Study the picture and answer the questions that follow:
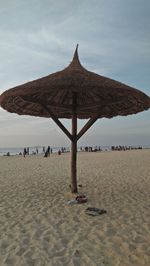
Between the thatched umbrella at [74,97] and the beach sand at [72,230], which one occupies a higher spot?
the thatched umbrella at [74,97]

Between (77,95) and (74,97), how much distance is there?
3.17 ft

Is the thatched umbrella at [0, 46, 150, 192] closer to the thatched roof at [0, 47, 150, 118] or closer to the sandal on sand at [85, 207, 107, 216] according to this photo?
the thatched roof at [0, 47, 150, 118]

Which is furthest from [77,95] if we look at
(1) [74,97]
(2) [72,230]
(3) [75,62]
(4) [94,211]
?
(2) [72,230]

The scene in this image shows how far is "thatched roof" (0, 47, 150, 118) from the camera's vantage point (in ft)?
24.5

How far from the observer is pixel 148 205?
7707 mm

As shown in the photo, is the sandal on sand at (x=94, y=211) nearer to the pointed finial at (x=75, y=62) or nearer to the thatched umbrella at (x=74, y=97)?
the thatched umbrella at (x=74, y=97)

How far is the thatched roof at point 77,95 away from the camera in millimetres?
7477

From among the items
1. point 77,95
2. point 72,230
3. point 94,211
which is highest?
point 77,95

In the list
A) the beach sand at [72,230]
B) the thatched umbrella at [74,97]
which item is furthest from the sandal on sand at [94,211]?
the thatched umbrella at [74,97]

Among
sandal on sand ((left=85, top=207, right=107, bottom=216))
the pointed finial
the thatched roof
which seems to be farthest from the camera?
the pointed finial

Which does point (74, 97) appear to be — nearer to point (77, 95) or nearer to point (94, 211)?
point (77, 95)

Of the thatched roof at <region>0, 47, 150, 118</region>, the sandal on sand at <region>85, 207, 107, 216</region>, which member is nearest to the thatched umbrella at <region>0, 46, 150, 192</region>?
the thatched roof at <region>0, 47, 150, 118</region>

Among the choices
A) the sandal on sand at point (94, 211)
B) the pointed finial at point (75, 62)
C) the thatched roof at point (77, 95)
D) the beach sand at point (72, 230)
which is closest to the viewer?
the beach sand at point (72, 230)

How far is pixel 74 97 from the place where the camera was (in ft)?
30.0
